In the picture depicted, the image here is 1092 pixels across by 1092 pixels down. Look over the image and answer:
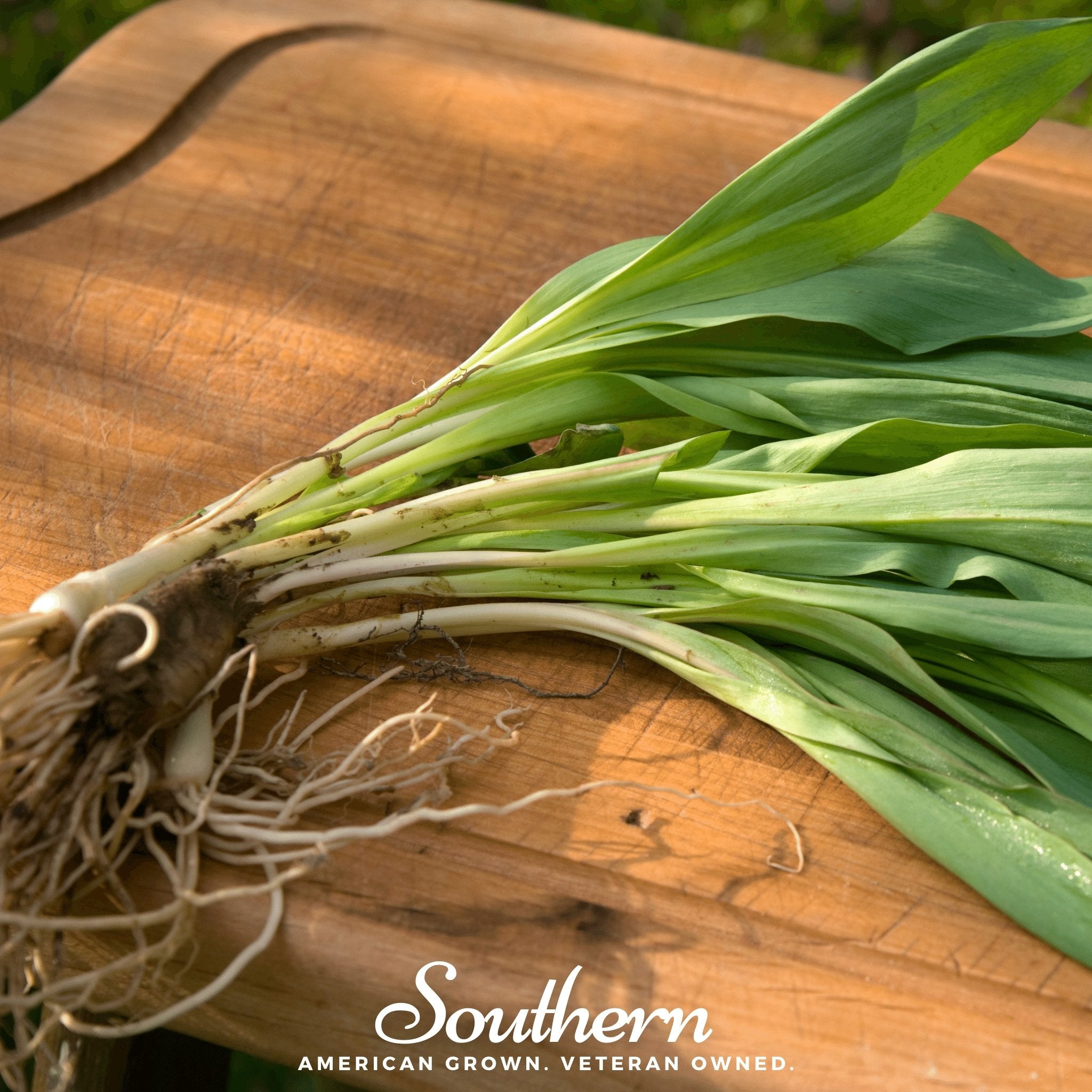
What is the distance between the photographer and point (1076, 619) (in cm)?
95

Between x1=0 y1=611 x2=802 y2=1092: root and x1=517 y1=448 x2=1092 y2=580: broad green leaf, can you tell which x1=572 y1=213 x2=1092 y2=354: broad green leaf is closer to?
x1=517 y1=448 x2=1092 y2=580: broad green leaf

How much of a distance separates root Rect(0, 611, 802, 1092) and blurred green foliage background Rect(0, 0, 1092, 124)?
2.38 meters

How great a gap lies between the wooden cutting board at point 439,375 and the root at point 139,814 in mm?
45

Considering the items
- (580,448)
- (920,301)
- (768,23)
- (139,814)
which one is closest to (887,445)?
(920,301)

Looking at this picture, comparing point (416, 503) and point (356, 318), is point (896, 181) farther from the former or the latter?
point (356, 318)

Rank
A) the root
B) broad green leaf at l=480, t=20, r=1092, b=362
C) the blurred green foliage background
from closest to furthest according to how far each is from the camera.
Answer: the root < broad green leaf at l=480, t=20, r=1092, b=362 < the blurred green foliage background

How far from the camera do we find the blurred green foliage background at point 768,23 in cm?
285

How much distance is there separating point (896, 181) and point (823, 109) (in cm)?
88

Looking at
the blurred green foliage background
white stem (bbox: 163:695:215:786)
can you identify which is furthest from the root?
the blurred green foliage background

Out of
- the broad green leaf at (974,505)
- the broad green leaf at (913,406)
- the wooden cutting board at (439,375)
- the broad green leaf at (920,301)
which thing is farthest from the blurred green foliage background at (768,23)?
the broad green leaf at (974,505)

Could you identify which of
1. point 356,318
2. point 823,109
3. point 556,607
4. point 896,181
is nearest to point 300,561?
point 556,607

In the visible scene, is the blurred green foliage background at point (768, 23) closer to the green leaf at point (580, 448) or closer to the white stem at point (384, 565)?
the green leaf at point (580, 448)

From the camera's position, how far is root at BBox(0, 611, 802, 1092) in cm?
89

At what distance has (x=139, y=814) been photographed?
1.03 metres
